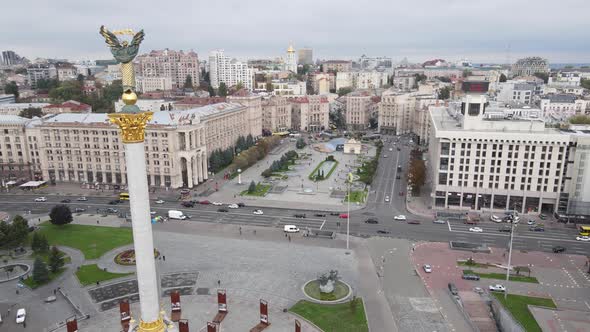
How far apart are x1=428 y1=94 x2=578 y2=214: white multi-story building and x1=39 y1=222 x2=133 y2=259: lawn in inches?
2427

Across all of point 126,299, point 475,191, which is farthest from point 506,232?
point 126,299

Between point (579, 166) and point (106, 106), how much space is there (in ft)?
541

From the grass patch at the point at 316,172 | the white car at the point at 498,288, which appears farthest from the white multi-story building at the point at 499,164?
the white car at the point at 498,288

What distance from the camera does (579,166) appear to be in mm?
80750

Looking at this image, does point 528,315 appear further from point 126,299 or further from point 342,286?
point 126,299

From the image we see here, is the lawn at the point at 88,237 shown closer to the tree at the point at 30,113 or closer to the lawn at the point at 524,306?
the lawn at the point at 524,306

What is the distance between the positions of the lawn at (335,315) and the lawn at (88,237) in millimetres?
35064

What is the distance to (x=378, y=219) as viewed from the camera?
84.6 meters

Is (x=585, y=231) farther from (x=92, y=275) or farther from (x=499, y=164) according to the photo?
(x=92, y=275)

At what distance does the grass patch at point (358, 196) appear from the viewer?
313ft

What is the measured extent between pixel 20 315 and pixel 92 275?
1142 centimetres

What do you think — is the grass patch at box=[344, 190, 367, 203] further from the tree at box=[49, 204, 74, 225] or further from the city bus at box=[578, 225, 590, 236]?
the tree at box=[49, 204, 74, 225]

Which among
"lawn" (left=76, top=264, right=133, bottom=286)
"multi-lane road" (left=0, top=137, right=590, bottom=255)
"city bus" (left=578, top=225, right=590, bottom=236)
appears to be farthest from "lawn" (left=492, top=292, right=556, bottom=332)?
"lawn" (left=76, top=264, right=133, bottom=286)

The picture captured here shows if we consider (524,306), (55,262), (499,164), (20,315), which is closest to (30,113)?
(55,262)
